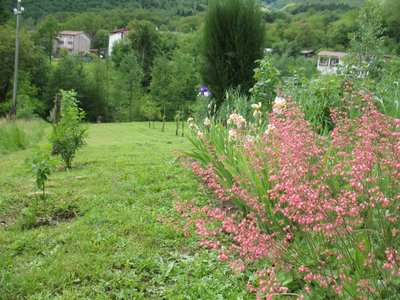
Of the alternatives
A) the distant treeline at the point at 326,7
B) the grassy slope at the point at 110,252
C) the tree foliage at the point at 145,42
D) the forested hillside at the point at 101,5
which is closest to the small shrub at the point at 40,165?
Answer: the grassy slope at the point at 110,252

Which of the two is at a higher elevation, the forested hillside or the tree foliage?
the forested hillside

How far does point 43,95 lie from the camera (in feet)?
113

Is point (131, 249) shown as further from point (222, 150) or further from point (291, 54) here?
point (291, 54)

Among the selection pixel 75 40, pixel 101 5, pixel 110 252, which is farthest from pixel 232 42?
pixel 101 5

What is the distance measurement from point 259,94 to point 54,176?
314cm

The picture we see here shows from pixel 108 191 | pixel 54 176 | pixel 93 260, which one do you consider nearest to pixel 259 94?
pixel 108 191

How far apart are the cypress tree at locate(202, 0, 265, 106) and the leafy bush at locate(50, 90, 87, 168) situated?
7.92 feet

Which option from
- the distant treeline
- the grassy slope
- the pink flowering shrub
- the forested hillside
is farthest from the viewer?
the distant treeline

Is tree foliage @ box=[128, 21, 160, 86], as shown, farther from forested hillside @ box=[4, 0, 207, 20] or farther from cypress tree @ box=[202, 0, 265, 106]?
forested hillside @ box=[4, 0, 207, 20]

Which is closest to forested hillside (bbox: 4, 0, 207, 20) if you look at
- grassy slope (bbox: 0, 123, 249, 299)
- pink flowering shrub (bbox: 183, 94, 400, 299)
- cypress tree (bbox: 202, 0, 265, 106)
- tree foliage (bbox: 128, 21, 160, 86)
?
tree foliage (bbox: 128, 21, 160, 86)

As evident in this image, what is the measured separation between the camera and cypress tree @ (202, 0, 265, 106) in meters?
6.51

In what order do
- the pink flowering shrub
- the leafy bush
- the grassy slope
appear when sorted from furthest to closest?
the leafy bush, the grassy slope, the pink flowering shrub

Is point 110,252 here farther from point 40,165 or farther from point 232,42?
point 232,42

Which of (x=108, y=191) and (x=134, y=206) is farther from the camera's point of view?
(x=108, y=191)
